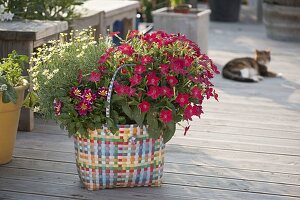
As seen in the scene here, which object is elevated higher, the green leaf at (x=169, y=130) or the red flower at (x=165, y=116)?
the red flower at (x=165, y=116)

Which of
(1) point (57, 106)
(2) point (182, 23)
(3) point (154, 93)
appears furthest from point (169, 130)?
(2) point (182, 23)

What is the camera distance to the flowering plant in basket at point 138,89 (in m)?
2.83

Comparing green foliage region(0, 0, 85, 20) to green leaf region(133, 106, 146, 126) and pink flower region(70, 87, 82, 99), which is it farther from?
green leaf region(133, 106, 146, 126)

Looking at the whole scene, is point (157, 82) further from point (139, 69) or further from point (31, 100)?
point (31, 100)

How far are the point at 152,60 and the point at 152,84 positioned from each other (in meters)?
0.13

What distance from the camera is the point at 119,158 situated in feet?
9.68

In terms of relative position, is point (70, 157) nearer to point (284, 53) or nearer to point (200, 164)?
point (200, 164)

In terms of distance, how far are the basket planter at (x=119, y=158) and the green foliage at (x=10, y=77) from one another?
42cm

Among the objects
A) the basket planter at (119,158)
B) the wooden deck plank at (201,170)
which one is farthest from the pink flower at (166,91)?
the wooden deck plank at (201,170)

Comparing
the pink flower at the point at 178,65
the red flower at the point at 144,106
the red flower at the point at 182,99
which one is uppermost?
the pink flower at the point at 178,65

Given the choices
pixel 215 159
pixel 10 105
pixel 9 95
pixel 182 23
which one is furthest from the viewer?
pixel 182 23

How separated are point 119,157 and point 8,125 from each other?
689 millimetres

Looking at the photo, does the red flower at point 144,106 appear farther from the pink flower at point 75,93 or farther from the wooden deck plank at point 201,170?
the wooden deck plank at point 201,170

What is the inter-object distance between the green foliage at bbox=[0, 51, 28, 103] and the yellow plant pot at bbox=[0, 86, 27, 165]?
7cm
